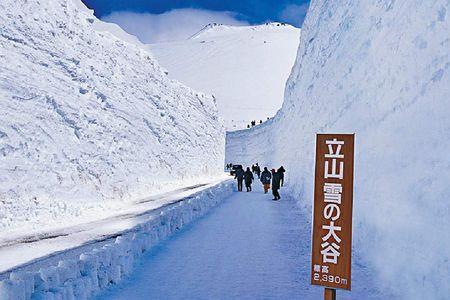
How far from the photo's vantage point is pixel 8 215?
36.0ft

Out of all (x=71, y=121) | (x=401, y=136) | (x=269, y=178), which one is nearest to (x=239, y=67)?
(x=269, y=178)

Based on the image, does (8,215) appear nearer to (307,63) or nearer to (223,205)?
(223,205)

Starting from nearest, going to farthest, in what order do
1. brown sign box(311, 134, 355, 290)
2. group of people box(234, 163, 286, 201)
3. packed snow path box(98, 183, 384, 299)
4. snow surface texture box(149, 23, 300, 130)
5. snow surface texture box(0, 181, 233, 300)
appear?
1. brown sign box(311, 134, 355, 290)
2. snow surface texture box(0, 181, 233, 300)
3. packed snow path box(98, 183, 384, 299)
4. group of people box(234, 163, 286, 201)
5. snow surface texture box(149, 23, 300, 130)

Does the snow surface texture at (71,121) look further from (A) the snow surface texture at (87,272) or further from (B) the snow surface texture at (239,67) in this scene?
(B) the snow surface texture at (239,67)

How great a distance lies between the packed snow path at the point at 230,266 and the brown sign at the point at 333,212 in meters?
1.95

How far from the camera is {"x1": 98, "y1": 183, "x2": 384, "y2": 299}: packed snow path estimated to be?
5.71 m

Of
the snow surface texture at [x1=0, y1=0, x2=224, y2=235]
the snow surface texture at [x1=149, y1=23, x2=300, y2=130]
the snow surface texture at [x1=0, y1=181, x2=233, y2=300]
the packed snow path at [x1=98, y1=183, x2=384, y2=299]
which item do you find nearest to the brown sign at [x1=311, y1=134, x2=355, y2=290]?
the packed snow path at [x1=98, y1=183, x2=384, y2=299]

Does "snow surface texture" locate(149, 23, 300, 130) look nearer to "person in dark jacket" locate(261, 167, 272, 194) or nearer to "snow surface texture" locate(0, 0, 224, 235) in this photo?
"snow surface texture" locate(0, 0, 224, 235)

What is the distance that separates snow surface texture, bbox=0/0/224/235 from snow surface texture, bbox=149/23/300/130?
154 feet

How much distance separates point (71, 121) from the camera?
51.6ft

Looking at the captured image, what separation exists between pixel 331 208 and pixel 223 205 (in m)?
13.7

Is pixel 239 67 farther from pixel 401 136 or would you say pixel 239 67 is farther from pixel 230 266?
pixel 401 136

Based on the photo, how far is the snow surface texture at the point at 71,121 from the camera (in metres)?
12.3

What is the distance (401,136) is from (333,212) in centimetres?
265
